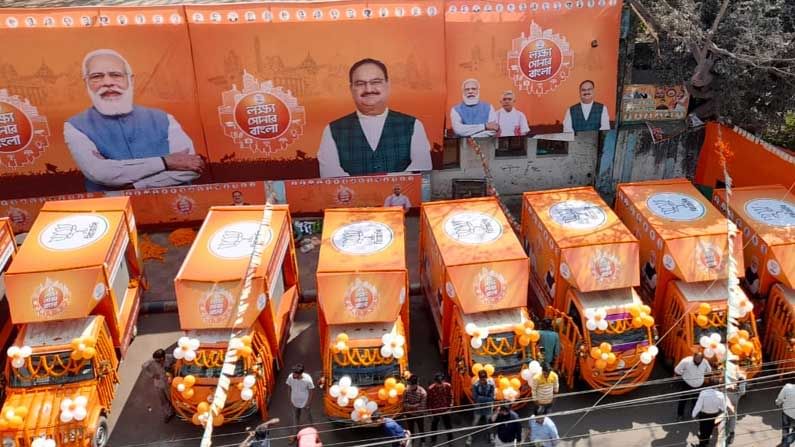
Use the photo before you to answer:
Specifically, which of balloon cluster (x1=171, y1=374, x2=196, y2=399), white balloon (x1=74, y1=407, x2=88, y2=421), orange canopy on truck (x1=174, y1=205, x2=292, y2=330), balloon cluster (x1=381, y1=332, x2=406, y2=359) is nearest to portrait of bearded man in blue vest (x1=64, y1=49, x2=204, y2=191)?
orange canopy on truck (x1=174, y1=205, x2=292, y2=330)

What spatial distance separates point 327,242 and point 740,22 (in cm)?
998

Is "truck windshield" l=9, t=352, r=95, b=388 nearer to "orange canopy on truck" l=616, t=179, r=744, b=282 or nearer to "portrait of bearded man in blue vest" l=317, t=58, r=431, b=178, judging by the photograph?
"portrait of bearded man in blue vest" l=317, t=58, r=431, b=178

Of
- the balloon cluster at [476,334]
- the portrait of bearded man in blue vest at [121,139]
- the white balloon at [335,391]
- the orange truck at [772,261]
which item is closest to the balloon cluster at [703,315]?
the orange truck at [772,261]

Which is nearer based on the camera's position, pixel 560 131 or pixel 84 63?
pixel 84 63

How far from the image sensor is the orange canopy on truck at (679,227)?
11523 mm

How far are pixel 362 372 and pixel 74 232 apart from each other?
5977 mm

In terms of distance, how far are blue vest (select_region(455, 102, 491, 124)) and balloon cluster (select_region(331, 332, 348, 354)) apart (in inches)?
276

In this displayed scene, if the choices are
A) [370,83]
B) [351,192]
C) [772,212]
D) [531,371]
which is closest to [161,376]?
[531,371]

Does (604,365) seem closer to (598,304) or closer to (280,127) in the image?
(598,304)

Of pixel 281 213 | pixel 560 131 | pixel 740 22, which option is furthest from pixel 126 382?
pixel 740 22

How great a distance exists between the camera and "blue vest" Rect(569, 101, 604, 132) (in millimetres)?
15766

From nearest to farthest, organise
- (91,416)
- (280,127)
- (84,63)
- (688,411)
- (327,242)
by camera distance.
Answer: (91,416) < (688,411) < (327,242) < (84,63) < (280,127)

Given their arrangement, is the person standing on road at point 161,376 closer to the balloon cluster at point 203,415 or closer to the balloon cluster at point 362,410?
the balloon cluster at point 203,415

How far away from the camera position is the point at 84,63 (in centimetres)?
→ 1431
